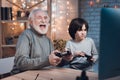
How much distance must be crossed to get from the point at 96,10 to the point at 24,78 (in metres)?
3.12

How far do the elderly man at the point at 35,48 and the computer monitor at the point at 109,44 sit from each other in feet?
1.56

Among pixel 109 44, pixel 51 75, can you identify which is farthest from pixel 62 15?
pixel 109 44

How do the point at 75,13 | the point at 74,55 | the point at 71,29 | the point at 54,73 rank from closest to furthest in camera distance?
the point at 54,73
the point at 74,55
the point at 71,29
the point at 75,13

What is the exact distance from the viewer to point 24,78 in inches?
55.5

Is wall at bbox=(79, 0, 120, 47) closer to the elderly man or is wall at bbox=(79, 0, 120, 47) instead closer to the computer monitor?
the elderly man

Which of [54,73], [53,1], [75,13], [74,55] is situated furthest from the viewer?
[75,13]

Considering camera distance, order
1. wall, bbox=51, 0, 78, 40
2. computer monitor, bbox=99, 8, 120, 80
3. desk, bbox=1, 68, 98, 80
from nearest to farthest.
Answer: computer monitor, bbox=99, 8, 120, 80
desk, bbox=1, 68, 98, 80
wall, bbox=51, 0, 78, 40

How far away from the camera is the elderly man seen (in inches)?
59.9

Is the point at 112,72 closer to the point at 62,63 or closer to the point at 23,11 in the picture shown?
the point at 62,63

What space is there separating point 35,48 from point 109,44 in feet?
2.43

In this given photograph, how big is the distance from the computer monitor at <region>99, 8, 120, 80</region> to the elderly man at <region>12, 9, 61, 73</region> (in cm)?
48

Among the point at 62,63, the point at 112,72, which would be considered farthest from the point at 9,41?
the point at 112,72

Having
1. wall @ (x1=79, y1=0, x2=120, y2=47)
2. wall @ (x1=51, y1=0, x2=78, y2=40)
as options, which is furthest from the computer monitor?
wall @ (x1=79, y1=0, x2=120, y2=47)

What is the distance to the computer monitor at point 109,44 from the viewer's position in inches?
39.8
